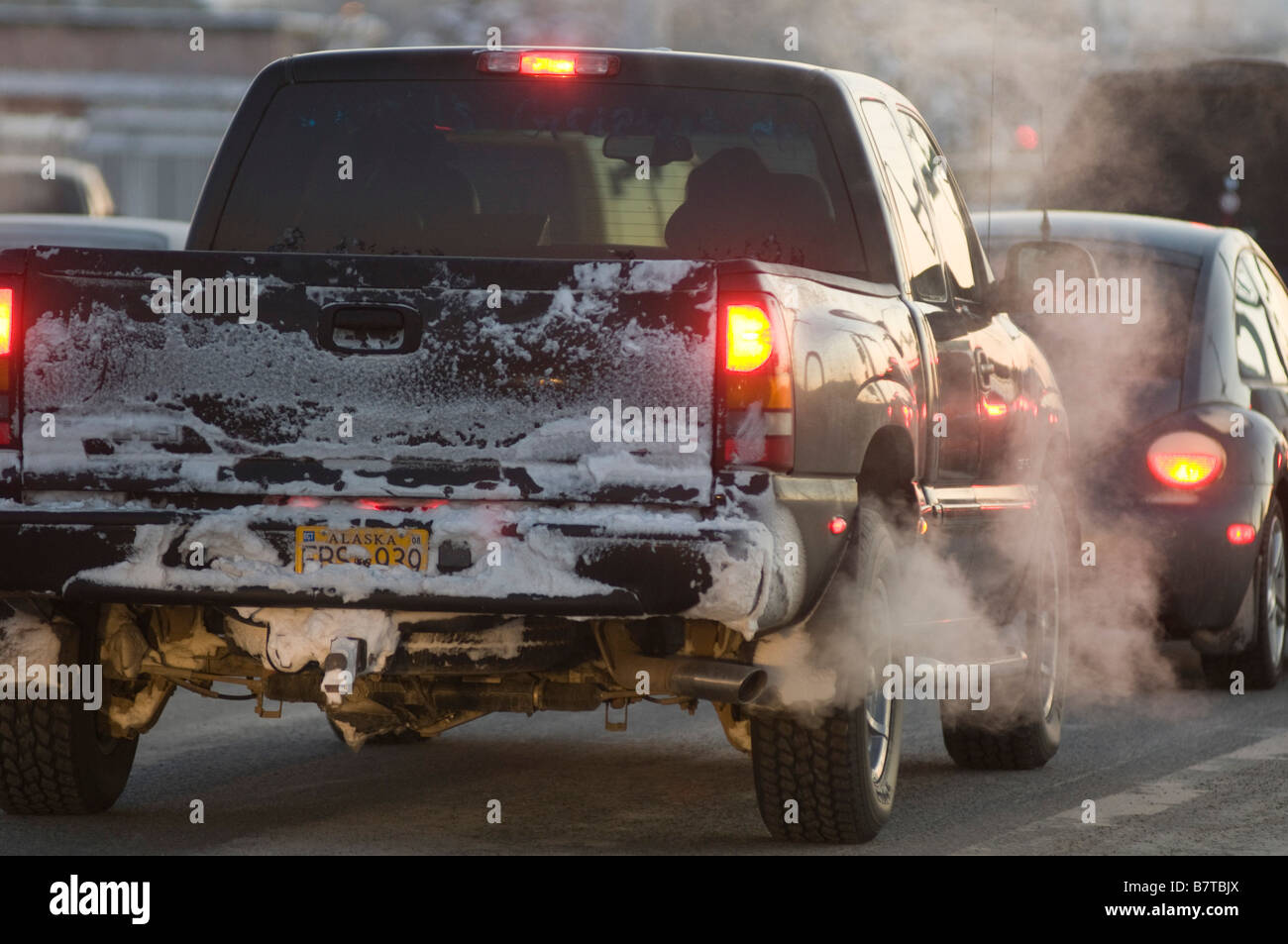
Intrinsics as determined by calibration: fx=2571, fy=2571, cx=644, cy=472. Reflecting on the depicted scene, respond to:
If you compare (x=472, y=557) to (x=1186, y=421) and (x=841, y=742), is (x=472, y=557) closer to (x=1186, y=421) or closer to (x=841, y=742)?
(x=841, y=742)

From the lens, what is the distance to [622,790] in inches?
307

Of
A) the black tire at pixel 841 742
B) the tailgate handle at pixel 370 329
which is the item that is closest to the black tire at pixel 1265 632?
the black tire at pixel 841 742

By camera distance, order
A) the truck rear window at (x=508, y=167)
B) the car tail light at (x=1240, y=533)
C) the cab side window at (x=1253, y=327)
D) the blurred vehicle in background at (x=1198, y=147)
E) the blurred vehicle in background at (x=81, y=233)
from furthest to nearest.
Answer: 1. the blurred vehicle in background at (x=1198, y=147)
2. the blurred vehicle in background at (x=81, y=233)
3. the cab side window at (x=1253, y=327)
4. the car tail light at (x=1240, y=533)
5. the truck rear window at (x=508, y=167)

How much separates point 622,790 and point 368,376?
2279mm

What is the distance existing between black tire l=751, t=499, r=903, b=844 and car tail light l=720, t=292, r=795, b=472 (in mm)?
549

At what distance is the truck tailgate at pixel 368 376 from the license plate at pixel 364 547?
0.10 metres

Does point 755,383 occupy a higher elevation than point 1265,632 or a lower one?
higher

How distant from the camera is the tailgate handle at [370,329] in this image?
595 centimetres

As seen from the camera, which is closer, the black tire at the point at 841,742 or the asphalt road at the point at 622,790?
the black tire at the point at 841,742

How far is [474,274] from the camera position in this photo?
5949mm

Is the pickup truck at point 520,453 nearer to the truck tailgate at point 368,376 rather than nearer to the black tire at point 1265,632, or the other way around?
the truck tailgate at point 368,376

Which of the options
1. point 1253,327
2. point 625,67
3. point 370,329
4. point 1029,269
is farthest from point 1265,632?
point 370,329

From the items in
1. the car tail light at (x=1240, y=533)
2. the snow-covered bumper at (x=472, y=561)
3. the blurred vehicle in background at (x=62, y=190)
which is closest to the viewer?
the snow-covered bumper at (x=472, y=561)

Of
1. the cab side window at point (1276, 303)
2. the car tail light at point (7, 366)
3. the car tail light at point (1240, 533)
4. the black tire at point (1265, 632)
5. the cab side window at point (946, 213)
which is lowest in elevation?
the black tire at point (1265, 632)
